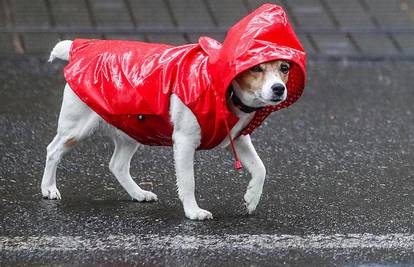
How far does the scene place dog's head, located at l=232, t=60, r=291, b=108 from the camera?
495 cm

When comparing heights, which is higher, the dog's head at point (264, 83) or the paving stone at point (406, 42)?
the dog's head at point (264, 83)

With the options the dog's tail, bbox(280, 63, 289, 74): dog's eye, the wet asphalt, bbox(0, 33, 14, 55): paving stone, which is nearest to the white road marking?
the wet asphalt

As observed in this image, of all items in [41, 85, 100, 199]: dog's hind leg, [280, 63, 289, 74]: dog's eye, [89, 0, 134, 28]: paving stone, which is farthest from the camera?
[89, 0, 134, 28]: paving stone

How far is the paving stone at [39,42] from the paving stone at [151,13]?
817mm

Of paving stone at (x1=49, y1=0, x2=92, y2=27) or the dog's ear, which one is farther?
paving stone at (x1=49, y1=0, x2=92, y2=27)

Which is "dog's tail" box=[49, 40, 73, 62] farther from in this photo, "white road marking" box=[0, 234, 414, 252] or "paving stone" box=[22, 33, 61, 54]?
"paving stone" box=[22, 33, 61, 54]

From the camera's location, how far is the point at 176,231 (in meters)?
5.21

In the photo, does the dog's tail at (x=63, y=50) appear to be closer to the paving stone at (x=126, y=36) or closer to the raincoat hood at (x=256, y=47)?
the raincoat hood at (x=256, y=47)

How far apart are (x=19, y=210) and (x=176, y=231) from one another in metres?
0.87

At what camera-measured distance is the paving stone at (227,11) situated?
31.2ft

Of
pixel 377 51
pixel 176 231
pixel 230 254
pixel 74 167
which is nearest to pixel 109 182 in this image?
pixel 74 167

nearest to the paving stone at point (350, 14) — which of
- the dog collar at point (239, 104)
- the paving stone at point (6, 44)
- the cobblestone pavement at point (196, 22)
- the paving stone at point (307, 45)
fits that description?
the cobblestone pavement at point (196, 22)

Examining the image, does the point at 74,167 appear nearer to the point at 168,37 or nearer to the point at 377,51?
the point at 168,37

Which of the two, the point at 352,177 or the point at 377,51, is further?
the point at 377,51
